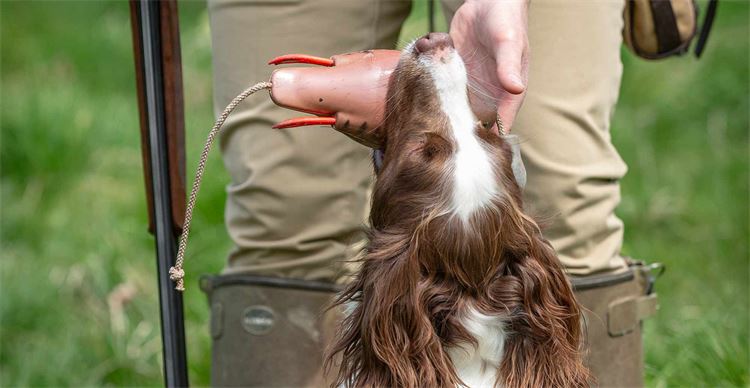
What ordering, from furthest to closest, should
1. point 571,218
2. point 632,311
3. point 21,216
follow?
1. point 21,216
2. point 632,311
3. point 571,218

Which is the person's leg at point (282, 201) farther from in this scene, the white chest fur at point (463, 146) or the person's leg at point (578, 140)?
the white chest fur at point (463, 146)

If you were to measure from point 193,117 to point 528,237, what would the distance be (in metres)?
4.28

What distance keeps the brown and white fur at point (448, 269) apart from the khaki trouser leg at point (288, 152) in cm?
72

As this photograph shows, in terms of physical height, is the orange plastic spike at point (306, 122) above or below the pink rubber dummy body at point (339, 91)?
below

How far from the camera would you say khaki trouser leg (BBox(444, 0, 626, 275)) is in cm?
281

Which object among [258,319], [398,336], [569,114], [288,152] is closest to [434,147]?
[398,336]

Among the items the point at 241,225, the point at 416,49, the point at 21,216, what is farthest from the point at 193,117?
Result: the point at 416,49

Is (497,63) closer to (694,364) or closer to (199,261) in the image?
(694,364)

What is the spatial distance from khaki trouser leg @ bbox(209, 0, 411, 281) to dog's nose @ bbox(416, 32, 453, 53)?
2.45 ft

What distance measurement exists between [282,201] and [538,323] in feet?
3.39

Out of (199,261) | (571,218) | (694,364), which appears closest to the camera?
(571,218)

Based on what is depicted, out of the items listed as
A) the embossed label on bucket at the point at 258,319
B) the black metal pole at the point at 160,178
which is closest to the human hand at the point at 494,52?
the black metal pole at the point at 160,178

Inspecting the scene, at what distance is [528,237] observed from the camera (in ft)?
7.67

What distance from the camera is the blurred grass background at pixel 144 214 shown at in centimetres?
404
